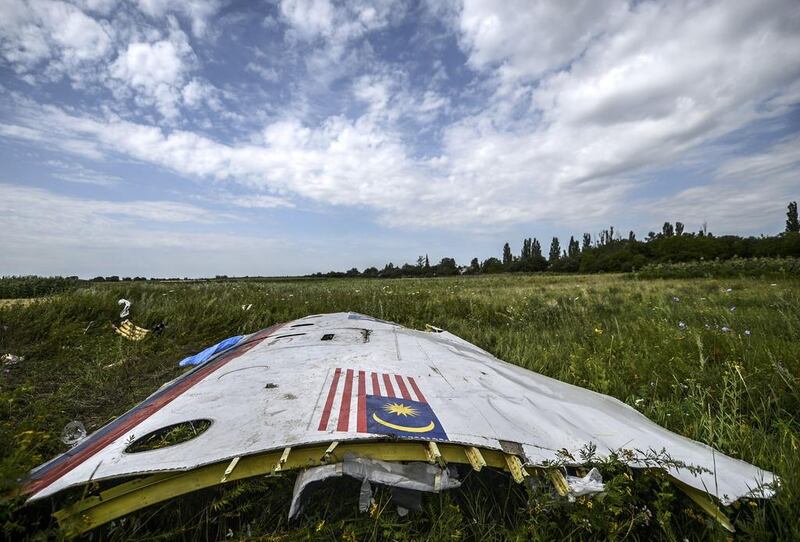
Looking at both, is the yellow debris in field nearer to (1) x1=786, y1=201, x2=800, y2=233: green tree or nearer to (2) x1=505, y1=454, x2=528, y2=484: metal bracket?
(2) x1=505, y1=454, x2=528, y2=484: metal bracket

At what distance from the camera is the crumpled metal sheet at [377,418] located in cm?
140

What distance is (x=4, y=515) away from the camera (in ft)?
3.68

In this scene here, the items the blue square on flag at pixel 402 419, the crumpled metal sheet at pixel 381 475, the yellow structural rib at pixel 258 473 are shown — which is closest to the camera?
the yellow structural rib at pixel 258 473

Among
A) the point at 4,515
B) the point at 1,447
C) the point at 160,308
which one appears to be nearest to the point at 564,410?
the point at 4,515

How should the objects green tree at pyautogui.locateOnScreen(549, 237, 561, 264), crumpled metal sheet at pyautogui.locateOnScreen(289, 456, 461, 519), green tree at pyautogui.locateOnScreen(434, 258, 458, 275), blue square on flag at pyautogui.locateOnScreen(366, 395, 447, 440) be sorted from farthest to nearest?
green tree at pyautogui.locateOnScreen(549, 237, 561, 264)
green tree at pyautogui.locateOnScreen(434, 258, 458, 275)
blue square on flag at pyautogui.locateOnScreen(366, 395, 447, 440)
crumpled metal sheet at pyautogui.locateOnScreen(289, 456, 461, 519)

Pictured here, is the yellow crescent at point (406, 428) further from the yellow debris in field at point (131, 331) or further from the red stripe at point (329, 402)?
the yellow debris in field at point (131, 331)

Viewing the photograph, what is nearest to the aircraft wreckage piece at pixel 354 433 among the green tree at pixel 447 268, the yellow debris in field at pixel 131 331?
the yellow debris in field at pixel 131 331

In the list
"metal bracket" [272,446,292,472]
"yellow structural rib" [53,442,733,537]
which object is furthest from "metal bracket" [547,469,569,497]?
"metal bracket" [272,446,292,472]

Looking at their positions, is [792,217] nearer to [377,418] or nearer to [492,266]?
[492,266]

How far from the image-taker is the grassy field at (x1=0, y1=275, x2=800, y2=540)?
4.51ft

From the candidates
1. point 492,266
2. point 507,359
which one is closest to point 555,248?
point 492,266

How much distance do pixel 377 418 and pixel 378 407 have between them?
0.14 m

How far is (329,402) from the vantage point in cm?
174

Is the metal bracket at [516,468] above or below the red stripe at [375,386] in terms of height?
below
